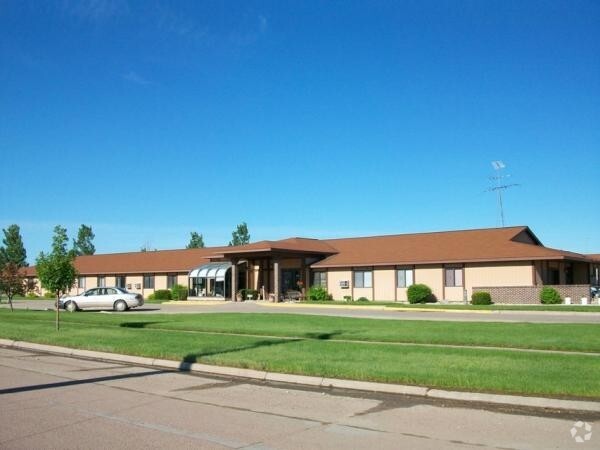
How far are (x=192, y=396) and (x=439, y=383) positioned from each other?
3.92 metres

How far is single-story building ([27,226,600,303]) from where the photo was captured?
37031 mm

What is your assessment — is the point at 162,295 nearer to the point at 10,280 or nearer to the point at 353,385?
the point at 10,280

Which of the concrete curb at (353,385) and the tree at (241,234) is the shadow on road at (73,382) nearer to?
the concrete curb at (353,385)

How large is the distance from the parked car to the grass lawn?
37.9 ft

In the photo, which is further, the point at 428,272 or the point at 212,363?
the point at 428,272

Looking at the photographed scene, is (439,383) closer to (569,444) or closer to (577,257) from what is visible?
(569,444)

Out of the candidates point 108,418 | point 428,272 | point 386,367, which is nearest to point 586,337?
point 386,367

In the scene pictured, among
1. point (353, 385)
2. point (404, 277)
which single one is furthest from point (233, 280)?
point (353, 385)

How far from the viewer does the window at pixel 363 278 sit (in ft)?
142

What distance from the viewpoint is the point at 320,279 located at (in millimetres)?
46156

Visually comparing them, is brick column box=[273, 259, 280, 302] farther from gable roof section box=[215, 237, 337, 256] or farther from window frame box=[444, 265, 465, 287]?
window frame box=[444, 265, 465, 287]

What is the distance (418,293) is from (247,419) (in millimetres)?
31239

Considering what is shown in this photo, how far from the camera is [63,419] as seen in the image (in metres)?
8.20

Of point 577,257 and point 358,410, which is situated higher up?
point 577,257
